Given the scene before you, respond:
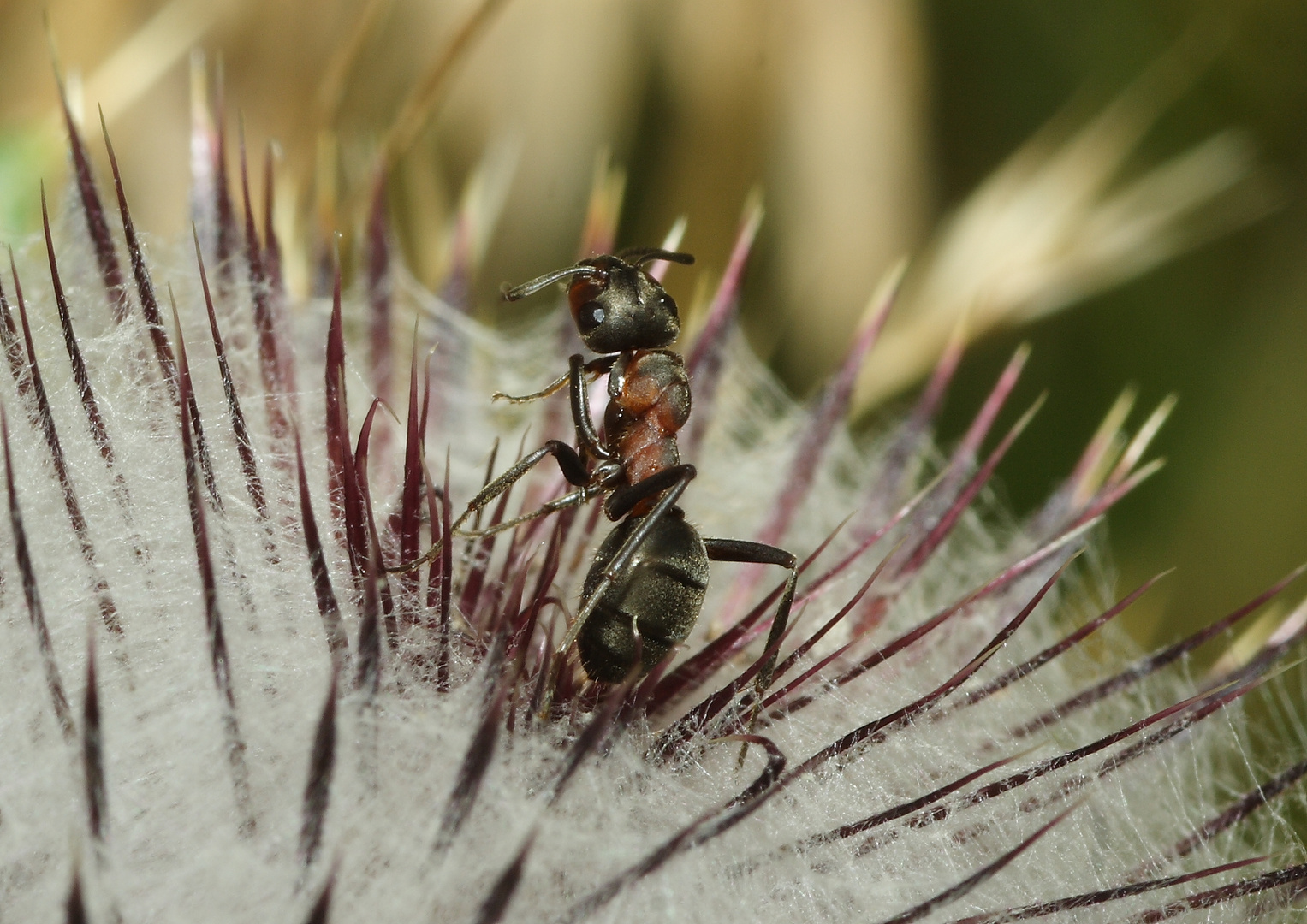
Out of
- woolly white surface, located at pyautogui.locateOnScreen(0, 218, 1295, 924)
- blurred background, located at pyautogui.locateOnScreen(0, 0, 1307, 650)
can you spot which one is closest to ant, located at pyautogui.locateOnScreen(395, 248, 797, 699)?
woolly white surface, located at pyautogui.locateOnScreen(0, 218, 1295, 924)

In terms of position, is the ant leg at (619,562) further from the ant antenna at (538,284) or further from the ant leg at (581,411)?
the ant antenna at (538,284)

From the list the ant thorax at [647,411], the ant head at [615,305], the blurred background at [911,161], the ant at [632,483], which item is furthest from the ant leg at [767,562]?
the blurred background at [911,161]

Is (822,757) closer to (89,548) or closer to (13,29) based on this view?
(89,548)

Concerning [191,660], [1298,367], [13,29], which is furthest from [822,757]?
[13,29]

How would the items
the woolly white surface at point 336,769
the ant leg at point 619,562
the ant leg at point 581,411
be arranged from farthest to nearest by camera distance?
the ant leg at point 581,411 < the ant leg at point 619,562 < the woolly white surface at point 336,769

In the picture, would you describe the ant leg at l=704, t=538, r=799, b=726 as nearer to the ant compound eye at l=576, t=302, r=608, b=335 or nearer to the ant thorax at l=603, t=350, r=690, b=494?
the ant thorax at l=603, t=350, r=690, b=494

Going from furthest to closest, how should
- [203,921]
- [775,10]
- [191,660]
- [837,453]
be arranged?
[775,10], [837,453], [191,660], [203,921]

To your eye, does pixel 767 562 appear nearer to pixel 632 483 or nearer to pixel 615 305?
pixel 632 483

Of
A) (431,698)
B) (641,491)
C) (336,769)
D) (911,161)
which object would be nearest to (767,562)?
(641,491)
